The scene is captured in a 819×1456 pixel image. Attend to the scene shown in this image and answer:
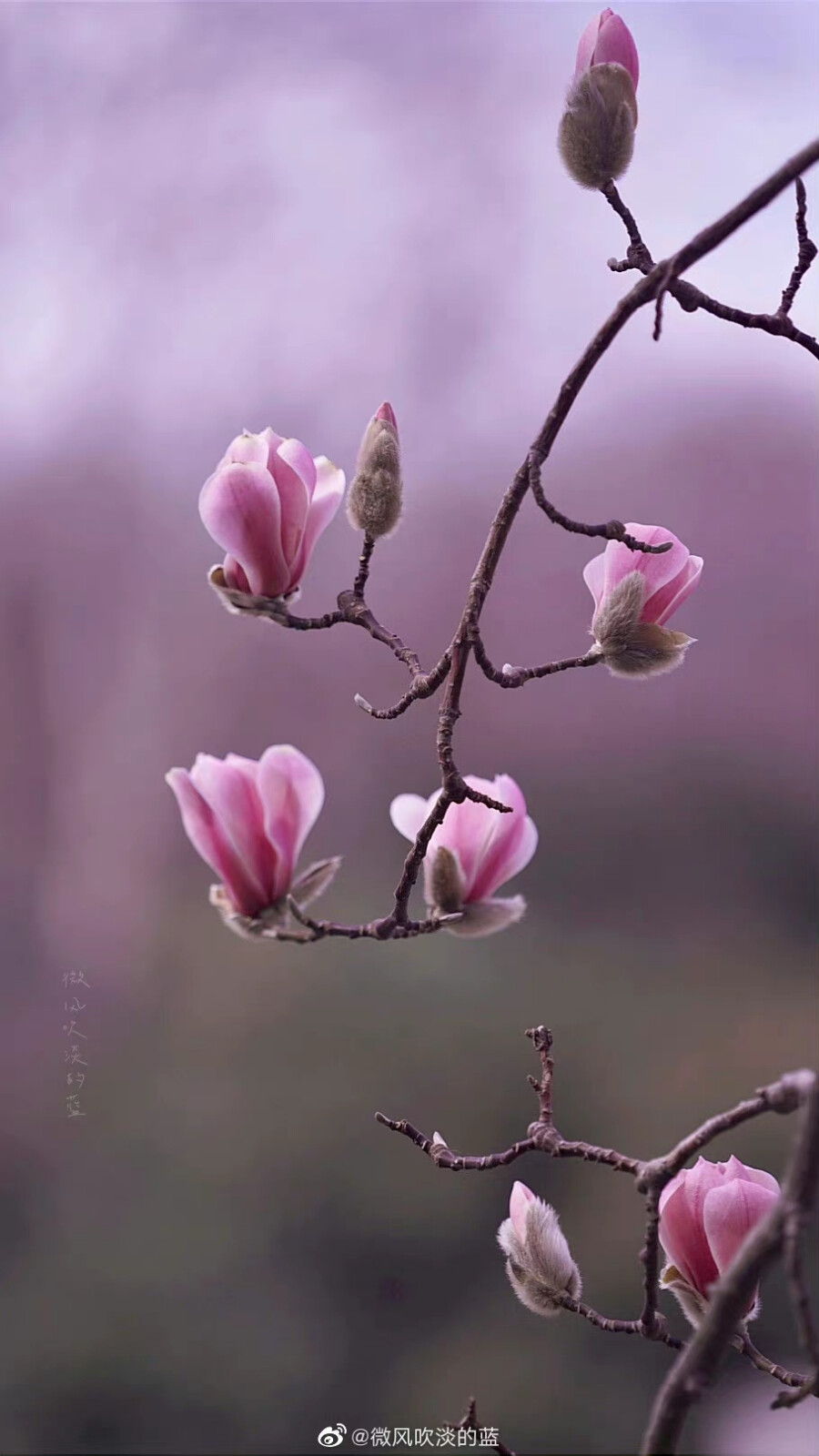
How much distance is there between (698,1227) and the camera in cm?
34

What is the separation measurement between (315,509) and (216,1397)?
1492 millimetres

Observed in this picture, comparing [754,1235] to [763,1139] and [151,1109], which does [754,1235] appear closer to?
[763,1139]

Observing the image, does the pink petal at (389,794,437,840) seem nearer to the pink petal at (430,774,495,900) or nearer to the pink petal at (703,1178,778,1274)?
the pink petal at (430,774,495,900)

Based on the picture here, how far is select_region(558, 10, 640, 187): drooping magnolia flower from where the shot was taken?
0.38 m

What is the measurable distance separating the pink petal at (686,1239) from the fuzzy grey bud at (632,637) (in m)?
0.16

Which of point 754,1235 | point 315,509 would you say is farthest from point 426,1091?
point 754,1235

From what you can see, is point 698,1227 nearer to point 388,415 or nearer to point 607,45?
point 388,415

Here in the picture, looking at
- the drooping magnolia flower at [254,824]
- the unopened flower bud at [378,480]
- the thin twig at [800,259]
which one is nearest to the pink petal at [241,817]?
the drooping magnolia flower at [254,824]

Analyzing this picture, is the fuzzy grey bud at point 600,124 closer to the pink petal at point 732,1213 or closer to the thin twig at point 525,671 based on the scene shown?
the thin twig at point 525,671

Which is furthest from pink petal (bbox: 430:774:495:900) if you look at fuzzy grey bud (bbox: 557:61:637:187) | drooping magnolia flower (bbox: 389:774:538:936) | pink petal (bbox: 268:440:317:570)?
fuzzy grey bud (bbox: 557:61:637:187)

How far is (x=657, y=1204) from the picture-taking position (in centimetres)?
27

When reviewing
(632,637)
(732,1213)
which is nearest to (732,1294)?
(732,1213)

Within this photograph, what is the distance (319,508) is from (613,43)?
0.59ft

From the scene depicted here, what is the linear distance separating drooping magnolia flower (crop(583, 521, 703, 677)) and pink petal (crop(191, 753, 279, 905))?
14 cm
